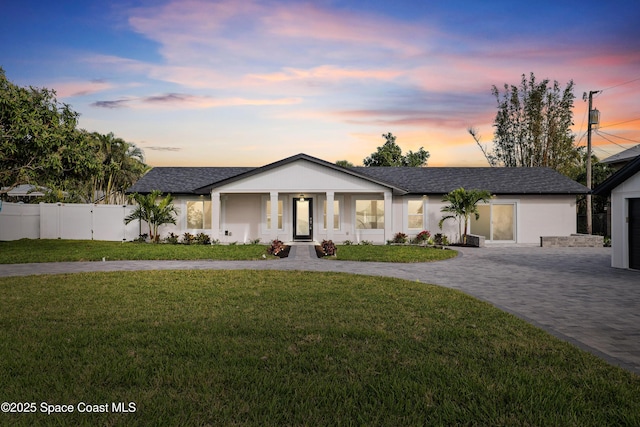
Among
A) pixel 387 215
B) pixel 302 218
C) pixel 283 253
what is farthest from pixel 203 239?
pixel 387 215

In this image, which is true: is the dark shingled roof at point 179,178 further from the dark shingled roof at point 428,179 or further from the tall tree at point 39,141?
the tall tree at point 39,141

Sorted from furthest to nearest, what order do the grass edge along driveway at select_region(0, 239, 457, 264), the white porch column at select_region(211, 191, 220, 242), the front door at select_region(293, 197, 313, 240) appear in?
the front door at select_region(293, 197, 313, 240) → the white porch column at select_region(211, 191, 220, 242) → the grass edge along driveway at select_region(0, 239, 457, 264)

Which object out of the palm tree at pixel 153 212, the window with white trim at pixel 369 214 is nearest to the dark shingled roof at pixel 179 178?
the palm tree at pixel 153 212

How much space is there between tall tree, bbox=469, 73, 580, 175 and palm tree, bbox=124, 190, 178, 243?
3123 cm

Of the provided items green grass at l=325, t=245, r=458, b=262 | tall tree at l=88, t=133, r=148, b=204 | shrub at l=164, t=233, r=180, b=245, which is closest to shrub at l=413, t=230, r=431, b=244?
green grass at l=325, t=245, r=458, b=262

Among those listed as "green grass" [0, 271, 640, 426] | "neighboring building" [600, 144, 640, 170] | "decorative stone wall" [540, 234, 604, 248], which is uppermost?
"neighboring building" [600, 144, 640, 170]

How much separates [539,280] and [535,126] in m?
→ 33.0

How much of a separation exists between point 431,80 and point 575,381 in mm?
20946

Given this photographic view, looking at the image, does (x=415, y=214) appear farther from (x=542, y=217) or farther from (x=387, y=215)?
(x=542, y=217)

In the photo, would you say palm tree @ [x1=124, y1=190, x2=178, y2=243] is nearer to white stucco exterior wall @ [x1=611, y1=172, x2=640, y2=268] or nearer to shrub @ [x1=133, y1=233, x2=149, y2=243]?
shrub @ [x1=133, y1=233, x2=149, y2=243]

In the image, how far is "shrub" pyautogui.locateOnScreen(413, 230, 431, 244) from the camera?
23.0 metres

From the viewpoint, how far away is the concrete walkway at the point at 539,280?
653 cm

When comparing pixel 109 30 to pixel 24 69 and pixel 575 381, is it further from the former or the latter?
pixel 575 381

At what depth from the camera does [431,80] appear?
23.2 m
